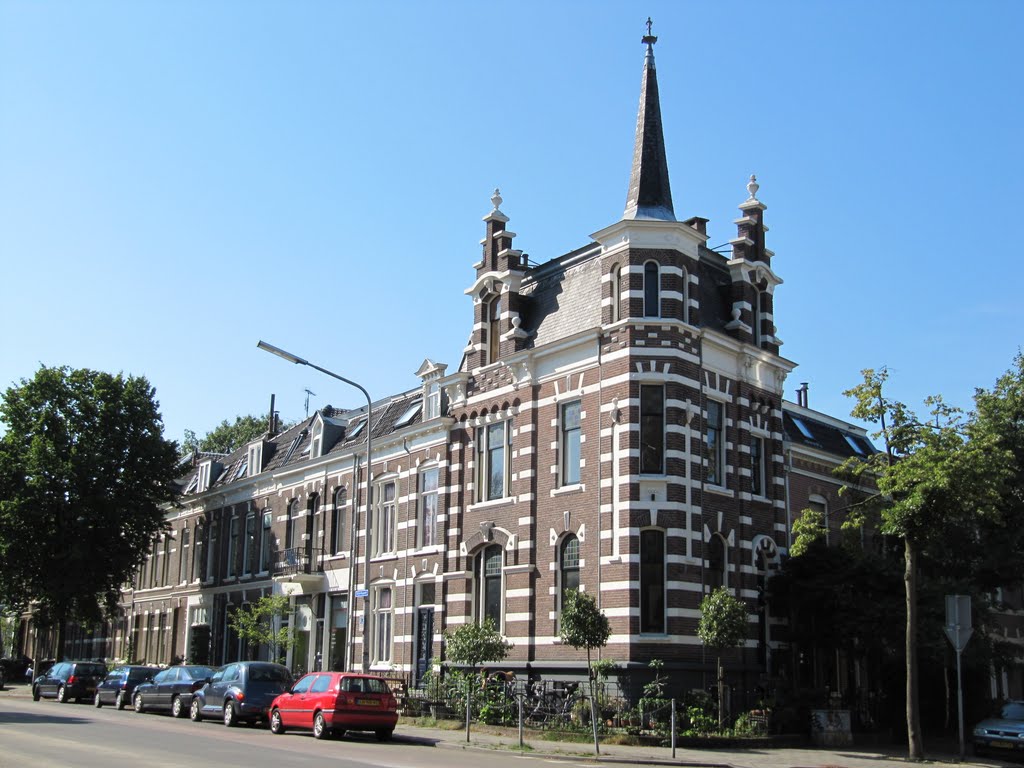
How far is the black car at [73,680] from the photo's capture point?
122 ft

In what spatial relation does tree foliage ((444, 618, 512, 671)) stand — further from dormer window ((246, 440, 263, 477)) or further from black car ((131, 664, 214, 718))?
dormer window ((246, 440, 263, 477))

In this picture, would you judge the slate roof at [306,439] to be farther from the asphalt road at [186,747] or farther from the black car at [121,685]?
the asphalt road at [186,747]

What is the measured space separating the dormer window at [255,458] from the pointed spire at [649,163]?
25.3 metres

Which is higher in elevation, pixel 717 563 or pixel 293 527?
pixel 293 527

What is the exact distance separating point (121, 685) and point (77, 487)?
13.4 m

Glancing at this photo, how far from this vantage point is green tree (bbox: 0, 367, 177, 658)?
43781mm

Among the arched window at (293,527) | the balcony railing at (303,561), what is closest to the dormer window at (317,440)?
the arched window at (293,527)

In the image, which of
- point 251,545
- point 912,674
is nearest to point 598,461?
point 912,674

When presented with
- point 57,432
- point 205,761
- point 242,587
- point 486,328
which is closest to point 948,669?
point 486,328

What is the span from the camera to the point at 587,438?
1110 inches

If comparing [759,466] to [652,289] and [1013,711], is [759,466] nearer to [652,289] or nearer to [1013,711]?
[652,289]

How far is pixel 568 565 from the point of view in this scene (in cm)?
2825

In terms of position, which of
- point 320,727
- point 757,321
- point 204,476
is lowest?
point 320,727

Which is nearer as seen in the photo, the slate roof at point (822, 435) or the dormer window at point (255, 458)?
the slate roof at point (822, 435)
